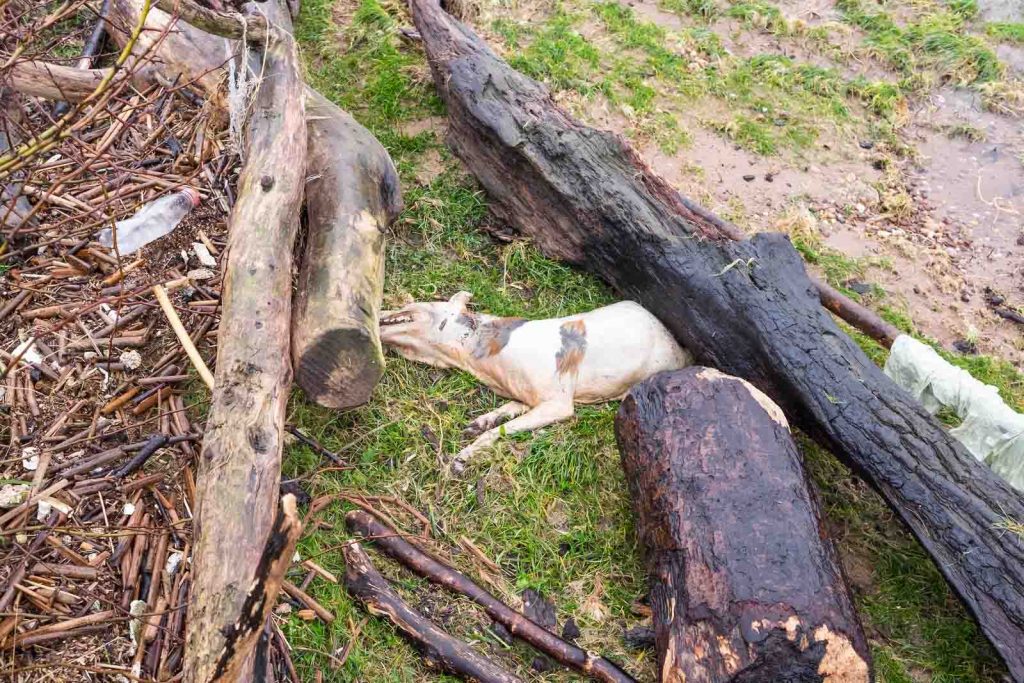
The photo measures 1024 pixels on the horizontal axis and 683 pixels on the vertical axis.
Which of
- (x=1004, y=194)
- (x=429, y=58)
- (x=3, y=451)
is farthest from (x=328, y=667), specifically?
(x=1004, y=194)

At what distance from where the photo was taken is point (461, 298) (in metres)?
5.18

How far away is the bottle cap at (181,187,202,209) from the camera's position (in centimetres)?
492

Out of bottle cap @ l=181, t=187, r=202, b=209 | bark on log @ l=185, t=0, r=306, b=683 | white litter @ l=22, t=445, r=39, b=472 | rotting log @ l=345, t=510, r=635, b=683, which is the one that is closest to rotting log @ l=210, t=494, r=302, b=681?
Result: bark on log @ l=185, t=0, r=306, b=683

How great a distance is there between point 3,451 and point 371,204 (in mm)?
2285

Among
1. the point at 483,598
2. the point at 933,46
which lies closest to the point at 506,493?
the point at 483,598

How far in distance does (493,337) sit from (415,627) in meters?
1.79

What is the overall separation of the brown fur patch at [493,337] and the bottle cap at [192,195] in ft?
6.22

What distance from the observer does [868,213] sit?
6395 mm

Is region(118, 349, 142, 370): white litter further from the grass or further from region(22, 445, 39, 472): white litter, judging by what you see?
the grass

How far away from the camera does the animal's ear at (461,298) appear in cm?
514

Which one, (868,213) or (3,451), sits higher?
(868,213)

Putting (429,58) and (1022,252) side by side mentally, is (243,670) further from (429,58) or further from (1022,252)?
(1022,252)

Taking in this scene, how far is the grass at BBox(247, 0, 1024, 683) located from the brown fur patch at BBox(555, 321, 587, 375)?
0.30m

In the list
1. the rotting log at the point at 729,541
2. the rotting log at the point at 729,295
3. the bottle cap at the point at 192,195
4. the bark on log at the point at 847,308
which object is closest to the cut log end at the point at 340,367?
the rotting log at the point at 729,541
